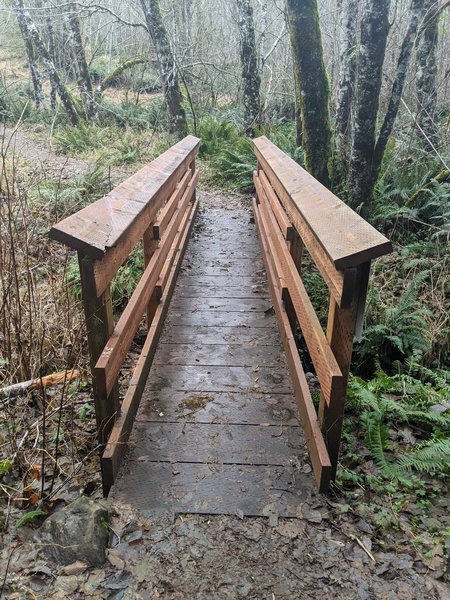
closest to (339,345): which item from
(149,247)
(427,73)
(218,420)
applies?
(218,420)

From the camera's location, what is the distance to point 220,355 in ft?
14.2

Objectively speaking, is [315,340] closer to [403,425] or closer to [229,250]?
[403,425]

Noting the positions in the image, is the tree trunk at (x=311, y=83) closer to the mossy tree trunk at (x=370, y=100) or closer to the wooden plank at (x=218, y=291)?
the mossy tree trunk at (x=370, y=100)

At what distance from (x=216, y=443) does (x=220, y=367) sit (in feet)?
3.33

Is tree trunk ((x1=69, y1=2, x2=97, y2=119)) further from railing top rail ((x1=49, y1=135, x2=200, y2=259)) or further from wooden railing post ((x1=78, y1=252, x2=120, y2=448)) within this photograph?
wooden railing post ((x1=78, y1=252, x2=120, y2=448))

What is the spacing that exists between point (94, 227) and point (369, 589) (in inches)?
80.6

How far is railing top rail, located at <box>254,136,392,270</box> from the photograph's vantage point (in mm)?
2260

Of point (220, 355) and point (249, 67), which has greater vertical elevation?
point (249, 67)

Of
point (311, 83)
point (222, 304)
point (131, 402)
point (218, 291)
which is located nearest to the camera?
point (131, 402)

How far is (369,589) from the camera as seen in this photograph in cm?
221

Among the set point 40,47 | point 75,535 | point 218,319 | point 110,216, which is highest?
point 40,47

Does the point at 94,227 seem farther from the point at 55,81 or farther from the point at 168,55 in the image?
the point at 55,81

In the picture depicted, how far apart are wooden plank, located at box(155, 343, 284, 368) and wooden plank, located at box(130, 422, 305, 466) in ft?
2.89

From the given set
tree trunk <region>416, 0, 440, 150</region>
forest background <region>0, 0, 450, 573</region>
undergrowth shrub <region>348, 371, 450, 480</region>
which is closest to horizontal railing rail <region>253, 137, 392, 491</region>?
forest background <region>0, 0, 450, 573</region>
